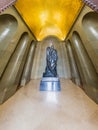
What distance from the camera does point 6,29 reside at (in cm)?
558

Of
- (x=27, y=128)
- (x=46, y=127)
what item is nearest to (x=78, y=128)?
(x=46, y=127)

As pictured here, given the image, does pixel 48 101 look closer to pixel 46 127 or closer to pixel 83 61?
pixel 46 127

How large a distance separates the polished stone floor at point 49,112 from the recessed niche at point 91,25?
6.06 feet

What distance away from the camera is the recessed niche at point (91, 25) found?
490 centimetres

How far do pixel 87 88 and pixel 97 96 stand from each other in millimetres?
1034

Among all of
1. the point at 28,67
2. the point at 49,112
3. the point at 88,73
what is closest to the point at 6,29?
the point at 28,67

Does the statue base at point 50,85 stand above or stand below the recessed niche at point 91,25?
below

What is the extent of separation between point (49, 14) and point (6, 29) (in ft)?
8.32

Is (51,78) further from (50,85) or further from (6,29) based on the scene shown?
(6,29)

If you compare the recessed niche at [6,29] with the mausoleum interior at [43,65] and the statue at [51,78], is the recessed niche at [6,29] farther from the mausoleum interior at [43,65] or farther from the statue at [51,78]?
the statue at [51,78]

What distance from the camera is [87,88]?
5512 millimetres

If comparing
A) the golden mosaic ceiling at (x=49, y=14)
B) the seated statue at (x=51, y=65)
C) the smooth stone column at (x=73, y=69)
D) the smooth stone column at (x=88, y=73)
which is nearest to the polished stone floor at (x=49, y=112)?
the smooth stone column at (x=88, y=73)

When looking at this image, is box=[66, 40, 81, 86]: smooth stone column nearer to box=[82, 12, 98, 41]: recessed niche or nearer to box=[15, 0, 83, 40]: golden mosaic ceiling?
box=[15, 0, 83, 40]: golden mosaic ceiling

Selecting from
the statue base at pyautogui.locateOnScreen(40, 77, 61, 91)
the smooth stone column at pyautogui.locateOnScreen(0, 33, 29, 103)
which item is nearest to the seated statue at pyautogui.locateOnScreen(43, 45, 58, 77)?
the statue base at pyautogui.locateOnScreen(40, 77, 61, 91)
